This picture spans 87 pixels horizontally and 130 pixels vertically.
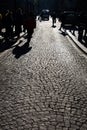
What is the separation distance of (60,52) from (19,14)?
7920 millimetres

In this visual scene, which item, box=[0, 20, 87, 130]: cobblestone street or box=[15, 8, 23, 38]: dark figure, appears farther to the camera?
box=[15, 8, 23, 38]: dark figure

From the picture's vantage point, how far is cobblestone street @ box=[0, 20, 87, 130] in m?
5.24

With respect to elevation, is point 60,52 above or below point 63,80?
below

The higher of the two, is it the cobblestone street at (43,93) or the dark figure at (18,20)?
the cobblestone street at (43,93)

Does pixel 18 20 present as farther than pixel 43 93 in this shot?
Yes

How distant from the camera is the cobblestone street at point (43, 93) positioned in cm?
524

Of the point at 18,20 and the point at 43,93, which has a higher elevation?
the point at 43,93

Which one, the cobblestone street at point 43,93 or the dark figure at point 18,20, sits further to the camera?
the dark figure at point 18,20

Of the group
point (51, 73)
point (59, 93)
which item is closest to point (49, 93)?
point (59, 93)

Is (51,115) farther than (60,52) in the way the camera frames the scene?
No

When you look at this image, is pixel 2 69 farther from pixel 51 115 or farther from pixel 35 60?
pixel 51 115

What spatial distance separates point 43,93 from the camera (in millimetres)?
7070

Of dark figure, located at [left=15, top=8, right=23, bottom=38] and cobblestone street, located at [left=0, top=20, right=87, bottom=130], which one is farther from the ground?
cobblestone street, located at [left=0, top=20, right=87, bottom=130]

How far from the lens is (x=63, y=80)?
27.6 feet
